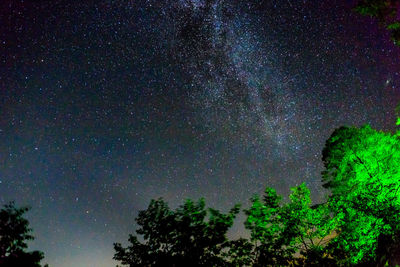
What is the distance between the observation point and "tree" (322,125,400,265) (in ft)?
58.4

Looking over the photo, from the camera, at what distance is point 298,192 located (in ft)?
65.8

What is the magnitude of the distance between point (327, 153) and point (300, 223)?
20.0 ft

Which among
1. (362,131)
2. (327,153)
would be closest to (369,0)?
(362,131)

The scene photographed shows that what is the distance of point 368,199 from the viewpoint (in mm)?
18078

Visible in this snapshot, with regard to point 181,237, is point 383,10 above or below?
above

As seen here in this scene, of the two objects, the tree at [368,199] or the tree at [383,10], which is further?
the tree at [368,199]

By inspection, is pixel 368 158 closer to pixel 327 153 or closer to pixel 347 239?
pixel 327 153

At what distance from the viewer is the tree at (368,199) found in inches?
701

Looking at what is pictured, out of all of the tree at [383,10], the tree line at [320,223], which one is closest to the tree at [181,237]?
the tree line at [320,223]

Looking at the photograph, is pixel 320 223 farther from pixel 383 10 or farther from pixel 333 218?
pixel 383 10

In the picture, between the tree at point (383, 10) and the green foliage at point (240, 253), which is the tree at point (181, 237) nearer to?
the green foliage at point (240, 253)

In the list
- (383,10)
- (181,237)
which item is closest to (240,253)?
(181,237)

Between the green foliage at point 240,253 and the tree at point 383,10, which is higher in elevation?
the tree at point 383,10

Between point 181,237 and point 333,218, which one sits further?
point 333,218
